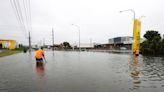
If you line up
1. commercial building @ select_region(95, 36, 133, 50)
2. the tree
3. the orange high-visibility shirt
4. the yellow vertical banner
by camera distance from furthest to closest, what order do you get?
commercial building @ select_region(95, 36, 133, 50) < the tree < the yellow vertical banner < the orange high-visibility shirt

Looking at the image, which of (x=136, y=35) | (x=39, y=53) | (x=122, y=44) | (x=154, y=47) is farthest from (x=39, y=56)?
(x=122, y=44)

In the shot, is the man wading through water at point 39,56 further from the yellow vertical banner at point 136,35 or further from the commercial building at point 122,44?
the commercial building at point 122,44

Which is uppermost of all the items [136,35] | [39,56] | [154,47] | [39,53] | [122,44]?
[136,35]

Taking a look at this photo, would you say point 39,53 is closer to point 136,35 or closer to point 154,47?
point 136,35

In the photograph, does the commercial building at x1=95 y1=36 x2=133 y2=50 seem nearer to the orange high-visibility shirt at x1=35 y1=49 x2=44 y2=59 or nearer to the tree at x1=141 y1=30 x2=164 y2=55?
the tree at x1=141 y1=30 x2=164 y2=55

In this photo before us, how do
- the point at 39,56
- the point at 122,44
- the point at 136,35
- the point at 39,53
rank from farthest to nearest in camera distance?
1. the point at 122,44
2. the point at 136,35
3. the point at 39,56
4. the point at 39,53

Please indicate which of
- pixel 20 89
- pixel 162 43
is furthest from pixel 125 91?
pixel 162 43

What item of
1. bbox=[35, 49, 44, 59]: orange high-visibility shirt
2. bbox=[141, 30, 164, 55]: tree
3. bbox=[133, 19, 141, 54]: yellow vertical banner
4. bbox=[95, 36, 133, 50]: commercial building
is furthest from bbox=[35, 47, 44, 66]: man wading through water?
bbox=[95, 36, 133, 50]: commercial building

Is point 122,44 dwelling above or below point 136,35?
below

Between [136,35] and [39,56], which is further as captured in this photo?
[136,35]

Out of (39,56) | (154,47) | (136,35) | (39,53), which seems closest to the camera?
(39,53)

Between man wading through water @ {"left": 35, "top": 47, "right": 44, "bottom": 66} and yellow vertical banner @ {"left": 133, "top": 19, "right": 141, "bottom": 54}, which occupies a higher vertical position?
yellow vertical banner @ {"left": 133, "top": 19, "right": 141, "bottom": 54}

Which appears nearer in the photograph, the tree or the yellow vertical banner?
the yellow vertical banner

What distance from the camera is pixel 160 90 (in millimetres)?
6207
